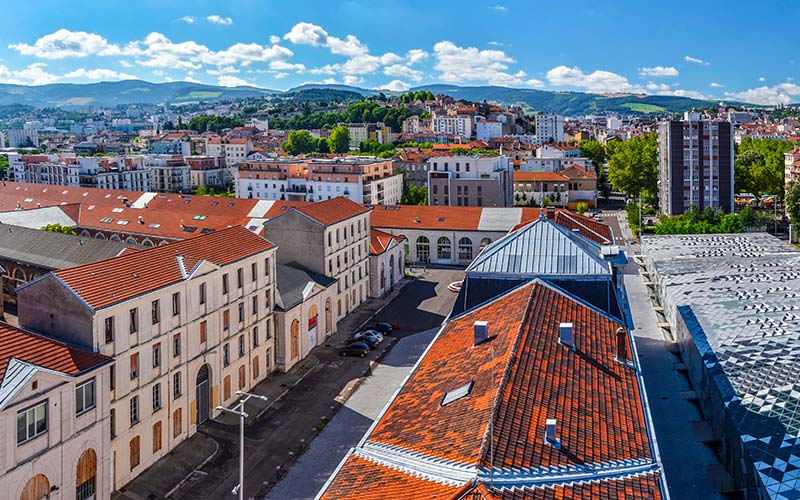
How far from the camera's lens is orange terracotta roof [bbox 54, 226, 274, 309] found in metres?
28.5

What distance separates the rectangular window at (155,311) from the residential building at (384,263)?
28233 mm

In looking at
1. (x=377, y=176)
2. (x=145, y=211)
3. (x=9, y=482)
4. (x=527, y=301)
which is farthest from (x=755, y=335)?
(x=377, y=176)

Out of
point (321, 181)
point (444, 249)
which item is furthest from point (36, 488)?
point (321, 181)

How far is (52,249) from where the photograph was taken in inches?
1992

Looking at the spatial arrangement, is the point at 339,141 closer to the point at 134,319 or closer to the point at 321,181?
the point at 321,181

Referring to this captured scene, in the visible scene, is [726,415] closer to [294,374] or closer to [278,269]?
[294,374]

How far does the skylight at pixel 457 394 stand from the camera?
19906 mm

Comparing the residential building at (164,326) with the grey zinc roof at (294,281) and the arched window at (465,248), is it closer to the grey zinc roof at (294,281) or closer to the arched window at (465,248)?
the grey zinc roof at (294,281)

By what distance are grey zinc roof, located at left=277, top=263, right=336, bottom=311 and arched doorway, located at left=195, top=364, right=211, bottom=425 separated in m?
7.65

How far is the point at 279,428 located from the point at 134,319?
9.01 meters

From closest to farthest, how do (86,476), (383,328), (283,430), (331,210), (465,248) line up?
(86,476) < (283,430) < (383,328) < (331,210) < (465,248)

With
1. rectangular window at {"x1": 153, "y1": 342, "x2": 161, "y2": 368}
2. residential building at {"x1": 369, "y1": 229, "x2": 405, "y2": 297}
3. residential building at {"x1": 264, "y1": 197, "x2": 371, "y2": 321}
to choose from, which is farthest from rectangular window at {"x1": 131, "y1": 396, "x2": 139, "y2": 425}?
residential building at {"x1": 369, "y1": 229, "x2": 405, "y2": 297}

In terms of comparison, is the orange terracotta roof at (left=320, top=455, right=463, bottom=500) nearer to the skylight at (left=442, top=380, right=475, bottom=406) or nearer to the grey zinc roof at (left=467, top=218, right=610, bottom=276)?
the skylight at (left=442, top=380, right=475, bottom=406)

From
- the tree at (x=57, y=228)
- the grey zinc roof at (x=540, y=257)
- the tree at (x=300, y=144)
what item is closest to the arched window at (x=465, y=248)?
the tree at (x=57, y=228)
